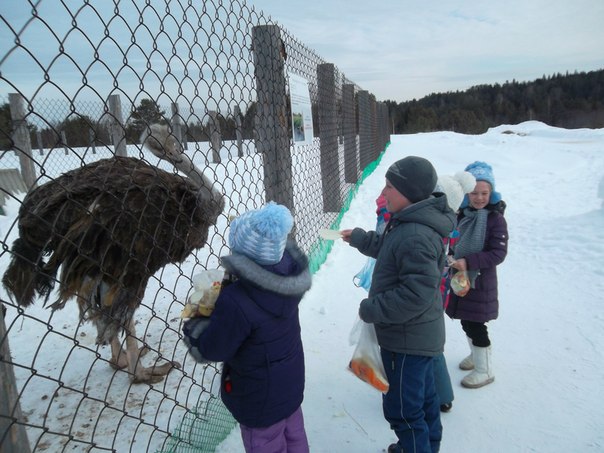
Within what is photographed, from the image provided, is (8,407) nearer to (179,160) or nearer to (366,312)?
(366,312)

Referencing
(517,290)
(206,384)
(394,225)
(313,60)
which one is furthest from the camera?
(313,60)

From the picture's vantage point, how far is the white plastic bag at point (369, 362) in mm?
2006

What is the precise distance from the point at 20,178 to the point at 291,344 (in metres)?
7.48

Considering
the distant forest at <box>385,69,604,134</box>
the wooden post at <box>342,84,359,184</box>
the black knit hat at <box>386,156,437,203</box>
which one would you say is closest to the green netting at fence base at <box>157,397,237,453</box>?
the black knit hat at <box>386,156,437,203</box>

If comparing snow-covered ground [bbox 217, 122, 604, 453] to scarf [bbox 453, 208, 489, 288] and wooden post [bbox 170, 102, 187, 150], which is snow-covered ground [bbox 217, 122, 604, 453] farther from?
wooden post [bbox 170, 102, 187, 150]

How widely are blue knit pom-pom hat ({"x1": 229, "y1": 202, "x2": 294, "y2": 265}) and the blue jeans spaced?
802mm

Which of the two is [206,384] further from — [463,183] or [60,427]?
[463,183]

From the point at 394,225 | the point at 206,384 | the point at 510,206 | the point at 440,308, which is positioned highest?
the point at 394,225

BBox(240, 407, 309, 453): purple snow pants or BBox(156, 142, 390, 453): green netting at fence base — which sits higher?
BBox(240, 407, 309, 453): purple snow pants

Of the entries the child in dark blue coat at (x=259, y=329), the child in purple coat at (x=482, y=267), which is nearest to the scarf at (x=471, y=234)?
the child in purple coat at (x=482, y=267)

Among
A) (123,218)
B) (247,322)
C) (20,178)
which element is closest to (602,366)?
(247,322)

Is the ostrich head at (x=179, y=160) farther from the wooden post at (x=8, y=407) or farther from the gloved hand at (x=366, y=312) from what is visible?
the wooden post at (x=8, y=407)

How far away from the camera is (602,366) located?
9.24ft

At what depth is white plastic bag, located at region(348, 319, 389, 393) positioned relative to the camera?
6.58 ft
